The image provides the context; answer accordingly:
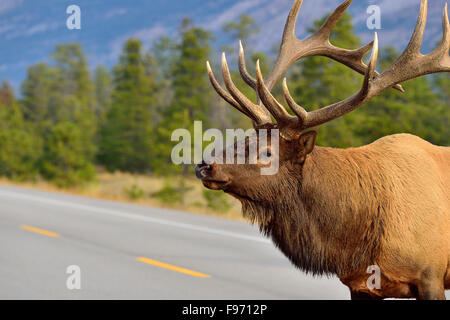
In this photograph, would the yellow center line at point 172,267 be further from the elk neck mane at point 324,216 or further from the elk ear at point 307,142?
the elk ear at point 307,142

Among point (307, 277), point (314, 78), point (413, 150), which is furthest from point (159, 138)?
point (413, 150)

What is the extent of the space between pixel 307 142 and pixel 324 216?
1.55 feet

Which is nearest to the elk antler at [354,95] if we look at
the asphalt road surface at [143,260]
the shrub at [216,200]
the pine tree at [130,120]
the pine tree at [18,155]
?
the asphalt road surface at [143,260]

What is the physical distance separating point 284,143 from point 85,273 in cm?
603

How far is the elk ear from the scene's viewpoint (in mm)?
3070

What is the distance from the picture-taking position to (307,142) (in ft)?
10.2

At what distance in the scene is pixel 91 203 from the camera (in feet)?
54.2

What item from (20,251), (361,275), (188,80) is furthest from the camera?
(188,80)

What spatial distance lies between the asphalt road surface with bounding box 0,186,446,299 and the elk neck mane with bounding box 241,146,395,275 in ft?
12.9

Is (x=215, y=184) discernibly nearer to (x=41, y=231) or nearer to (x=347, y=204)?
(x=347, y=204)

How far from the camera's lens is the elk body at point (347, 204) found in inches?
121

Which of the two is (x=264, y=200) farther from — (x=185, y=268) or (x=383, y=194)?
(x=185, y=268)

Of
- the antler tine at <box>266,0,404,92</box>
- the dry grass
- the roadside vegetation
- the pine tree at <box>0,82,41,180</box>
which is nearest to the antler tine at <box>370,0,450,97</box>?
the antler tine at <box>266,0,404,92</box>

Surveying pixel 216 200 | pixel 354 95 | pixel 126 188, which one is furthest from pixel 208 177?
pixel 126 188
